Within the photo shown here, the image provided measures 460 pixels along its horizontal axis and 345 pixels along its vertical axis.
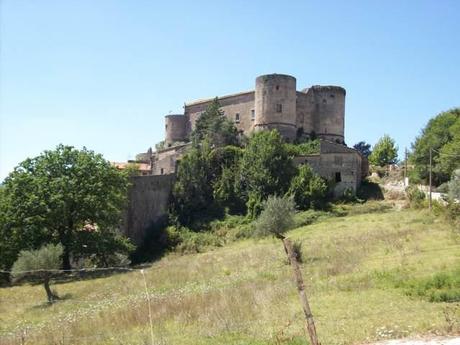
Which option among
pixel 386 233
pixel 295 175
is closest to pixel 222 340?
pixel 386 233

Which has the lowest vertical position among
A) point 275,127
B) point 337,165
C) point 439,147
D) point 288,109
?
point 337,165

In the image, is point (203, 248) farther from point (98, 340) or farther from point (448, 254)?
point (98, 340)

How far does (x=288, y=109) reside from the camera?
59406 millimetres

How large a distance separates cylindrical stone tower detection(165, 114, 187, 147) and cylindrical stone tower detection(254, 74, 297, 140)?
15.1 m

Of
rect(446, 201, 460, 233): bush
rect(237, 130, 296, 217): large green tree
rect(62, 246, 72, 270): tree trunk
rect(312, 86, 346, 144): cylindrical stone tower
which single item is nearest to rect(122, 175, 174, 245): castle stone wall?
rect(237, 130, 296, 217): large green tree

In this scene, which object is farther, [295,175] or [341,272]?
[295,175]

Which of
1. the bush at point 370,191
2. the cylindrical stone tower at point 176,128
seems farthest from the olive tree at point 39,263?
the cylindrical stone tower at point 176,128

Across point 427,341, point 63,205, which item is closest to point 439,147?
point 63,205

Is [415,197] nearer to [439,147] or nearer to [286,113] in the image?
[439,147]

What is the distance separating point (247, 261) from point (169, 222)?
26.0 meters

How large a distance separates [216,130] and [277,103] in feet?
24.0

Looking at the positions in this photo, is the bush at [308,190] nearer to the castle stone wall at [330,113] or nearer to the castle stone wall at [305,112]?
the castle stone wall at [305,112]

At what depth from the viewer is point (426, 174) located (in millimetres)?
53719

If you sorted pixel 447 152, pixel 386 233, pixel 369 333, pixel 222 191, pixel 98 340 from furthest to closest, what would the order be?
1. pixel 222 191
2. pixel 447 152
3. pixel 386 233
4. pixel 98 340
5. pixel 369 333
